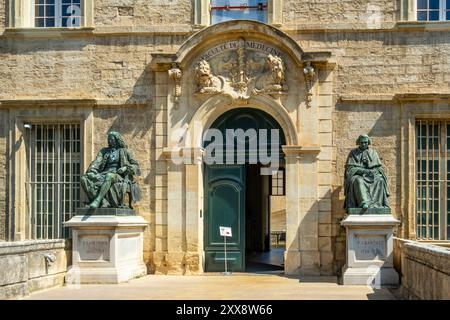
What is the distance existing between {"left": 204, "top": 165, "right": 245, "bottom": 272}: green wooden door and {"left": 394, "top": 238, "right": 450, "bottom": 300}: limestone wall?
10.3ft

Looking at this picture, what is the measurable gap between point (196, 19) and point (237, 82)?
144 cm

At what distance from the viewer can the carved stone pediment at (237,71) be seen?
1450cm

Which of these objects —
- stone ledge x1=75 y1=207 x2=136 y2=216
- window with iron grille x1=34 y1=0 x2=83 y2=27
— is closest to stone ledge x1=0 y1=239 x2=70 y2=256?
stone ledge x1=75 y1=207 x2=136 y2=216

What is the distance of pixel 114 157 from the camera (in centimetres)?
1386

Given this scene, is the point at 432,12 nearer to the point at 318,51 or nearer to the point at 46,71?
the point at 318,51

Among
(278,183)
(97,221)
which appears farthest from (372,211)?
(278,183)

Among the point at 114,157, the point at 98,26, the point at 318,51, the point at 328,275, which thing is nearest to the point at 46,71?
the point at 98,26

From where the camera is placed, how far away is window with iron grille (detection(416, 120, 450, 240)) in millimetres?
14375

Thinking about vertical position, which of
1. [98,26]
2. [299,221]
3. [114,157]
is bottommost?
[299,221]

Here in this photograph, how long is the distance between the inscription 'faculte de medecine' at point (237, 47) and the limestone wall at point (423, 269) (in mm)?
4138

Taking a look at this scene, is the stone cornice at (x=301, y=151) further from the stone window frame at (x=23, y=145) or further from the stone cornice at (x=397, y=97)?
the stone window frame at (x=23, y=145)

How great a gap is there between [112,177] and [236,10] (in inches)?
164

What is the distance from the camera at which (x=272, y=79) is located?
14438mm

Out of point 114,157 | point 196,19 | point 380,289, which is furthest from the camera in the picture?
point 196,19
